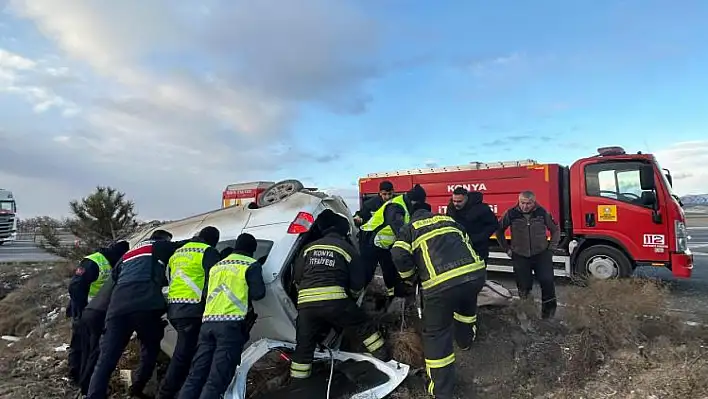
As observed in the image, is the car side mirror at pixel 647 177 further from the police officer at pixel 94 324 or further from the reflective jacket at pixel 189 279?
the police officer at pixel 94 324

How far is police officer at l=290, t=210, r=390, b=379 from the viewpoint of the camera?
153 inches

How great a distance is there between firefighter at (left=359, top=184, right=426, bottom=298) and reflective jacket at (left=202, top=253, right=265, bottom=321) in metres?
1.32

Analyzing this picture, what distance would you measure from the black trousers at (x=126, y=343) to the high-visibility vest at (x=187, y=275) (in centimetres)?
33

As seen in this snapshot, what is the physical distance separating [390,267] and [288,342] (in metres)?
1.41

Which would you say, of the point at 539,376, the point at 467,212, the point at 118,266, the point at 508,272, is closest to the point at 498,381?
the point at 539,376

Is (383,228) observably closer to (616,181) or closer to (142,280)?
(142,280)

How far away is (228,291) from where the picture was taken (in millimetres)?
3771

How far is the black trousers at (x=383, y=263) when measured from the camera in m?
5.03

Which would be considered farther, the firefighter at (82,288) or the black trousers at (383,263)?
the black trousers at (383,263)

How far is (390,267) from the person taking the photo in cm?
505

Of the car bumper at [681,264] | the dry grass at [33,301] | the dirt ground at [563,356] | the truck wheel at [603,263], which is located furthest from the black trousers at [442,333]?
the dry grass at [33,301]

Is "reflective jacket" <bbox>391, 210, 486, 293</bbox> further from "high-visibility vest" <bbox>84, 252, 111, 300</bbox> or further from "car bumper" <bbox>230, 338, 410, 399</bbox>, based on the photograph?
"high-visibility vest" <bbox>84, 252, 111, 300</bbox>

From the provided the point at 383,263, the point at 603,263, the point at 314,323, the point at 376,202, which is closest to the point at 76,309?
the point at 314,323

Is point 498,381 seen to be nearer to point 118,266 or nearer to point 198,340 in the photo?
point 198,340
